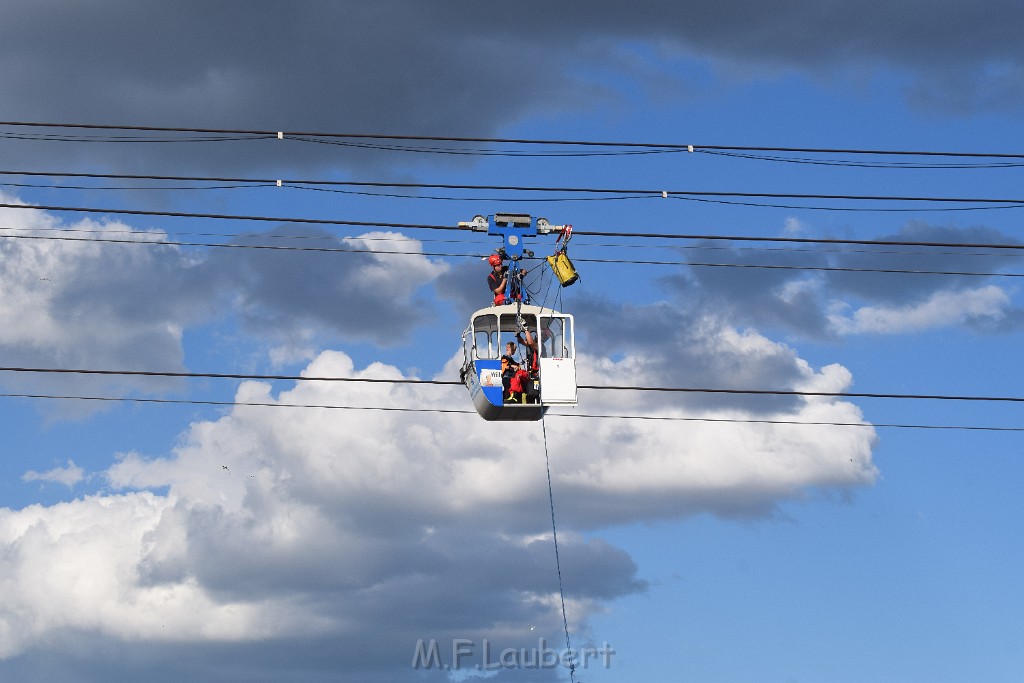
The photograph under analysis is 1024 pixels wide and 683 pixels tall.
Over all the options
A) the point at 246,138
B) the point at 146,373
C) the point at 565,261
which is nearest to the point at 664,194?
the point at 565,261

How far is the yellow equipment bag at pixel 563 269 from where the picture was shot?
3759 cm

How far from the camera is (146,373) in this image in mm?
32906

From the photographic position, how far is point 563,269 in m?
37.6

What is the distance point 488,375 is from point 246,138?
8901 mm

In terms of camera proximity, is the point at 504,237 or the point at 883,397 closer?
the point at 883,397

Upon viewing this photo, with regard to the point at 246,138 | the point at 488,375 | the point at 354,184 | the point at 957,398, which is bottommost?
the point at 957,398

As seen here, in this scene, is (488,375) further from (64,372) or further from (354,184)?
(64,372)

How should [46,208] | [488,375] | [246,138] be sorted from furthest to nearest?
[488,375]
[246,138]
[46,208]

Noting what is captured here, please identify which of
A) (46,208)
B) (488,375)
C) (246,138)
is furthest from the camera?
(488,375)

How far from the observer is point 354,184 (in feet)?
110

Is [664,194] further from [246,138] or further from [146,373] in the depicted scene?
[146,373]

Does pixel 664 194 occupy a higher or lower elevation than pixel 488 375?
higher

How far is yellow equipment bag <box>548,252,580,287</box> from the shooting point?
37594mm

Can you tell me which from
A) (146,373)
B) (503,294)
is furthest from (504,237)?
(146,373)
